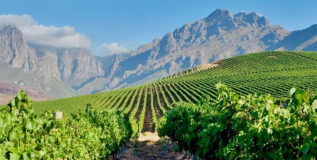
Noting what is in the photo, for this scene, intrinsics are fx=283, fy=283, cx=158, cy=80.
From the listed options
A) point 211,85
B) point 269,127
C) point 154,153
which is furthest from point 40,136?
point 211,85

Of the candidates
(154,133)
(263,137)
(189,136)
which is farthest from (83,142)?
(154,133)

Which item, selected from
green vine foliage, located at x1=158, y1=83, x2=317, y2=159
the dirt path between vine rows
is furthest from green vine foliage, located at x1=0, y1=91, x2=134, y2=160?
the dirt path between vine rows

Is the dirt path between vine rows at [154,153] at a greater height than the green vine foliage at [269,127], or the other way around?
the green vine foliage at [269,127]

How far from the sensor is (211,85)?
240 ft

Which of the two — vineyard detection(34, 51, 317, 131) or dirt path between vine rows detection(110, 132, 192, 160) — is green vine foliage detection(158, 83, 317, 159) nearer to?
dirt path between vine rows detection(110, 132, 192, 160)

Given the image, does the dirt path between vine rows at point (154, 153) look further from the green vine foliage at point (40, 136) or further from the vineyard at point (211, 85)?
the vineyard at point (211, 85)

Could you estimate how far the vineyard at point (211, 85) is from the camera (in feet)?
185

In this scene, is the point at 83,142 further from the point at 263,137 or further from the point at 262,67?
the point at 262,67

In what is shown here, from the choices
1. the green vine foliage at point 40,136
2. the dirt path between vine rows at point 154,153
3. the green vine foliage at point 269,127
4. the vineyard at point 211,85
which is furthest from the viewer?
the vineyard at point 211,85

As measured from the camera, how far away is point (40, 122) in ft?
19.3

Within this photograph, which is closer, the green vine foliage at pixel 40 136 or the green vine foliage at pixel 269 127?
the green vine foliage at pixel 269 127

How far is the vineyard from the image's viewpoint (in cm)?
5629

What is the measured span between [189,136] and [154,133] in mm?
26714

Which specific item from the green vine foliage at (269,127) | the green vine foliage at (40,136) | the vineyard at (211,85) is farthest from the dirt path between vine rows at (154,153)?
the vineyard at (211,85)
